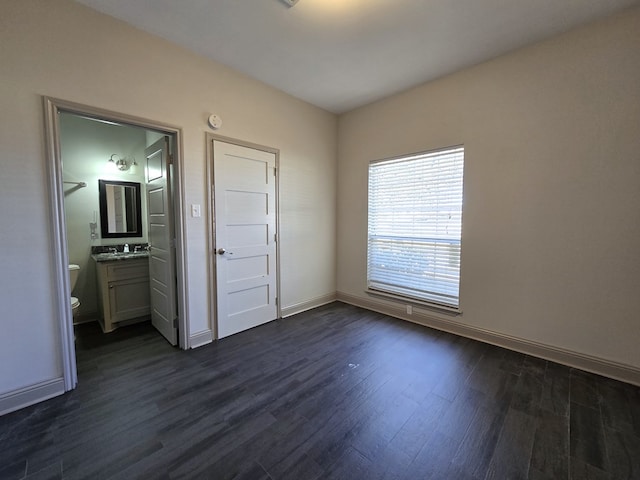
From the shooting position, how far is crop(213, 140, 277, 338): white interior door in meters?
2.81

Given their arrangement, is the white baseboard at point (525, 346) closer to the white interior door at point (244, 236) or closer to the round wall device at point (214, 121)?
the white interior door at point (244, 236)

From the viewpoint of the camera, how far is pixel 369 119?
3619 millimetres

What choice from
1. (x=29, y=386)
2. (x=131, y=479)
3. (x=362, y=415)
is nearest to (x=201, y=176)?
(x=29, y=386)

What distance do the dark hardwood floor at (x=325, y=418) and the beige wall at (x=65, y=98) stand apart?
493mm

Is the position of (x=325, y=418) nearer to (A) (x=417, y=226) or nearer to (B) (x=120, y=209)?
(A) (x=417, y=226)

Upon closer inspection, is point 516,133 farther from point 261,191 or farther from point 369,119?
point 261,191

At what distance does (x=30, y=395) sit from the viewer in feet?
6.03

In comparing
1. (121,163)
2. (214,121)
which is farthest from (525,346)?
(121,163)

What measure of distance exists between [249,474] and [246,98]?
319 centimetres

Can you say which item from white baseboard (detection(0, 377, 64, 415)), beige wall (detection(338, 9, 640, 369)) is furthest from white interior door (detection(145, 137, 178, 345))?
beige wall (detection(338, 9, 640, 369))

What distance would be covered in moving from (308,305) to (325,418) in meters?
2.08

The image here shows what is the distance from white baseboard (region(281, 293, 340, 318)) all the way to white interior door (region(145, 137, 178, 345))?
1315mm

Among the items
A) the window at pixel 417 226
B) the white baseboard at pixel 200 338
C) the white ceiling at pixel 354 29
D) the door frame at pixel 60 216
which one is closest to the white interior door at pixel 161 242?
the white baseboard at pixel 200 338

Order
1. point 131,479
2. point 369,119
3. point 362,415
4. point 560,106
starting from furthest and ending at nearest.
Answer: point 369,119
point 560,106
point 362,415
point 131,479
